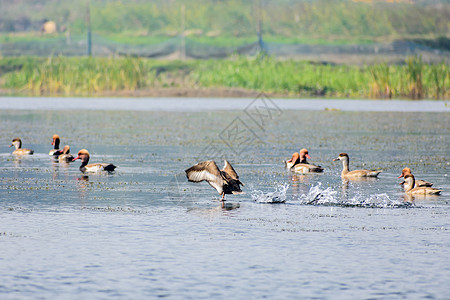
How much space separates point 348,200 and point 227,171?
235cm

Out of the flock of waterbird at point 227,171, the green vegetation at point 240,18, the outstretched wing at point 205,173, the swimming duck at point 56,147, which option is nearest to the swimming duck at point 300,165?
the flock of waterbird at point 227,171

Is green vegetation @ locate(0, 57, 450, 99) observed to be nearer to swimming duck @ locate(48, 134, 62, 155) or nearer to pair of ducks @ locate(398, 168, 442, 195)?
swimming duck @ locate(48, 134, 62, 155)

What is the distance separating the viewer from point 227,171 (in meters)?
16.2

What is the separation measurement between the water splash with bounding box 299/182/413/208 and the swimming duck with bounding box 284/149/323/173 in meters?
3.58

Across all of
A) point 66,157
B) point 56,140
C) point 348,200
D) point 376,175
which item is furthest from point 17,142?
point 348,200

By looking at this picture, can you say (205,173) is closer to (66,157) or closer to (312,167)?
(312,167)

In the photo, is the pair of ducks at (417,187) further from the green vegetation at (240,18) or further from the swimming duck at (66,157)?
the green vegetation at (240,18)

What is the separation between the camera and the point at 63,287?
10188mm

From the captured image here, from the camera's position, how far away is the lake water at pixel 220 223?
10445 millimetres

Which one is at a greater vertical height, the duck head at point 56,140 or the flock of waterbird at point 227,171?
the duck head at point 56,140

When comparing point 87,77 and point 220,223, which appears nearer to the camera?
point 220,223

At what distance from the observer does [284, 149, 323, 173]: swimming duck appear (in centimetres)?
2069

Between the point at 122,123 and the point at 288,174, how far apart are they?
15.5 metres

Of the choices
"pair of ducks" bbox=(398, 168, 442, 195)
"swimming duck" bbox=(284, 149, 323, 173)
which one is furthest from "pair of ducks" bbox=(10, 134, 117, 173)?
"pair of ducks" bbox=(398, 168, 442, 195)
